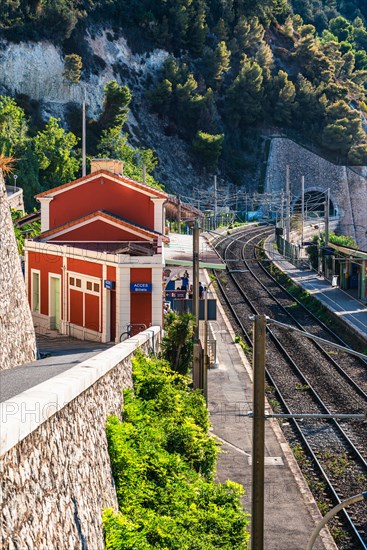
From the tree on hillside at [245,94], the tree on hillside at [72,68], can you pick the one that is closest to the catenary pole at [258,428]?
the tree on hillside at [72,68]

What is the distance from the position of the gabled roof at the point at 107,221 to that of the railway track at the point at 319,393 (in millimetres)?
3068

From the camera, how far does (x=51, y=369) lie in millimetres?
14070

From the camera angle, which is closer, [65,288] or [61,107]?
[65,288]

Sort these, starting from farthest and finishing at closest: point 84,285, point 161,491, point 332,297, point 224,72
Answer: point 224,72
point 332,297
point 84,285
point 161,491

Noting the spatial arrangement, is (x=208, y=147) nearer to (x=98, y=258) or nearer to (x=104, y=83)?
(x=104, y=83)

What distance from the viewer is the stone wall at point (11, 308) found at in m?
15.7

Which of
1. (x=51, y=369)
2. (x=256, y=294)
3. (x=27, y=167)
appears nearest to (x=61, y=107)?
(x=27, y=167)

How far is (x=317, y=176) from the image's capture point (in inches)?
4631

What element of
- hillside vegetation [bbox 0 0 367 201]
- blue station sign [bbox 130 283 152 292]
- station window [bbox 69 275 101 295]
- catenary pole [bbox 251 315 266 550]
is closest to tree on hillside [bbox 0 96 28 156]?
hillside vegetation [bbox 0 0 367 201]

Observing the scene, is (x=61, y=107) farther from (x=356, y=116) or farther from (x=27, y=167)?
(x=356, y=116)

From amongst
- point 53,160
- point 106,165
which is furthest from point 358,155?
point 106,165

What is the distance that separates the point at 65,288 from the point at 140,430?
15.3m

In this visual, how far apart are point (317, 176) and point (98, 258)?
9454 centimetres

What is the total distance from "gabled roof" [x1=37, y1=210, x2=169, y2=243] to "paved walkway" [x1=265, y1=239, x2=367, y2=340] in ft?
19.6
